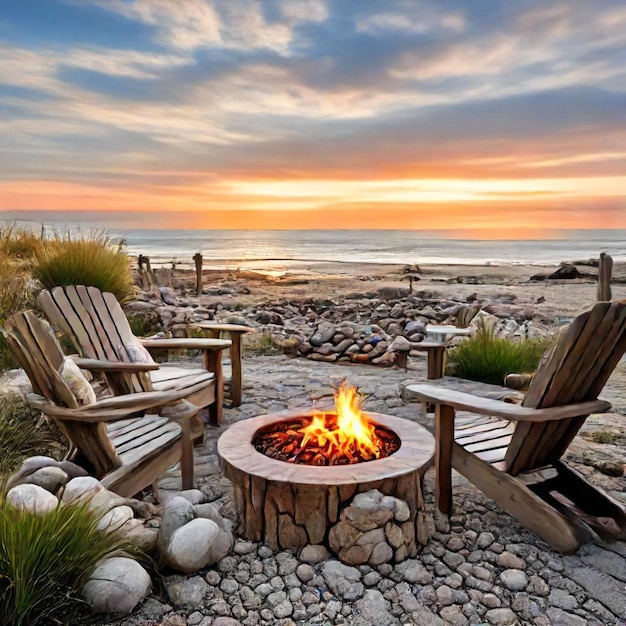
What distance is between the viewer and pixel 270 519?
2.18 m

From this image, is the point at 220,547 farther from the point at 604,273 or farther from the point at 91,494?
the point at 604,273

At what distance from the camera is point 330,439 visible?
2.49m

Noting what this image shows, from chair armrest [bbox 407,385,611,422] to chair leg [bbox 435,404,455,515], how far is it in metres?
0.12

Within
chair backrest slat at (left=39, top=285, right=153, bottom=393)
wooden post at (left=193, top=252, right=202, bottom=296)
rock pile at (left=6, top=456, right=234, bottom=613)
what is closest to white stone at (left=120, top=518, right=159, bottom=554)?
rock pile at (left=6, top=456, right=234, bottom=613)

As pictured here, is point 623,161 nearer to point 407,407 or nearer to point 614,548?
point 407,407

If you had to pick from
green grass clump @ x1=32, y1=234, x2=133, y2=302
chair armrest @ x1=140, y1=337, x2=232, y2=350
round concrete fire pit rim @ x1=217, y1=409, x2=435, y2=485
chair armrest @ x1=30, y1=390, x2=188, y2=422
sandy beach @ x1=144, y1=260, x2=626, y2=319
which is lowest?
sandy beach @ x1=144, y1=260, x2=626, y2=319

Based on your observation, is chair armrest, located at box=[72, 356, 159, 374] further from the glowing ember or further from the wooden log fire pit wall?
the wooden log fire pit wall

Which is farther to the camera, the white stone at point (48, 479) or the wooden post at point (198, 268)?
the wooden post at point (198, 268)

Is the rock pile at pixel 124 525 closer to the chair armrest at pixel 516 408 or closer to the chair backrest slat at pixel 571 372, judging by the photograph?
the chair armrest at pixel 516 408

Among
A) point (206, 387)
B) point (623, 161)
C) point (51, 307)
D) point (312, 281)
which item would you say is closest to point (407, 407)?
point (206, 387)

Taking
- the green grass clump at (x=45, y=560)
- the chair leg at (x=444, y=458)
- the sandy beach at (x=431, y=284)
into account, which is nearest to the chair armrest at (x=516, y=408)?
the chair leg at (x=444, y=458)

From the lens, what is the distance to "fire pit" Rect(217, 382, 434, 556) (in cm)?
209

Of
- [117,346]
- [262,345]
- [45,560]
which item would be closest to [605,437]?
[117,346]

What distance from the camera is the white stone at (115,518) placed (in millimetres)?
1919
